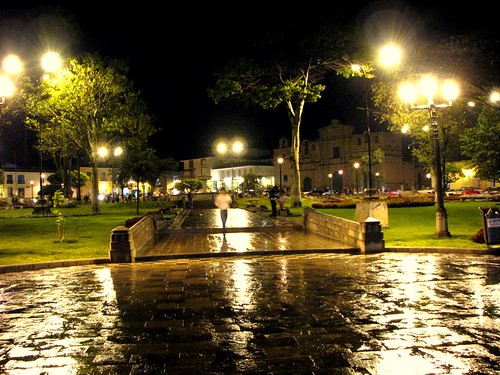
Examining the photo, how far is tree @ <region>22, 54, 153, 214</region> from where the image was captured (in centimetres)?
3312

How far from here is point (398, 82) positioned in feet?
75.7

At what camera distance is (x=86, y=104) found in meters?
34.1

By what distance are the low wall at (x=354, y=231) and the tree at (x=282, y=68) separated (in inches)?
472

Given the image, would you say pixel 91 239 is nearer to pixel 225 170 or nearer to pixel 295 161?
pixel 295 161

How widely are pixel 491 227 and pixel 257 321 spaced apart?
9.16 m

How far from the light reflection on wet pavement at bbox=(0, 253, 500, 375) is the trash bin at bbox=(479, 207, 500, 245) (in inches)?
86.5

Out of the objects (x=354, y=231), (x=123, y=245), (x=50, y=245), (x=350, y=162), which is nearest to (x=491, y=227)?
(x=354, y=231)

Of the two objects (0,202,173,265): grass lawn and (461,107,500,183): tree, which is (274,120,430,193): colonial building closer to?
(461,107,500,183): tree

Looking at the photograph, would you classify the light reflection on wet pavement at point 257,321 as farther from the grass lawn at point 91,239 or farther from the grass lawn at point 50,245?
the grass lawn at point 91,239

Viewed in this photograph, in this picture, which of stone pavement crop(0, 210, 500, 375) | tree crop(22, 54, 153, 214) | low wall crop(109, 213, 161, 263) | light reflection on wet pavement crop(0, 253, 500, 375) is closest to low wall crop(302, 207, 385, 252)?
stone pavement crop(0, 210, 500, 375)

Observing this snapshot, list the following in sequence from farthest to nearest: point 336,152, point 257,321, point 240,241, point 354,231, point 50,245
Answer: point 336,152
point 240,241
point 50,245
point 354,231
point 257,321

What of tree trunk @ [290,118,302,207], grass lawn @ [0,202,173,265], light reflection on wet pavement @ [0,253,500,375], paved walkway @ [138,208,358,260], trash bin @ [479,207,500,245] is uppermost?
tree trunk @ [290,118,302,207]

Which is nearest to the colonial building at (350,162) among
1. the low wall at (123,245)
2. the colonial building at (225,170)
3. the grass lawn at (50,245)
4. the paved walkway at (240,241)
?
the colonial building at (225,170)

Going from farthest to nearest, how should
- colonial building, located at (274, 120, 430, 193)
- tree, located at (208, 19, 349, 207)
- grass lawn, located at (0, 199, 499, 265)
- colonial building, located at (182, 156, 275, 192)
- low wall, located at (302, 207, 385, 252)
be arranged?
colonial building, located at (182, 156, 275, 192)
colonial building, located at (274, 120, 430, 193)
tree, located at (208, 19, 349, 207)
grass lawn, located at (0, 199, 499, 265)
low wall, located at (302, 207, 385, 252)
